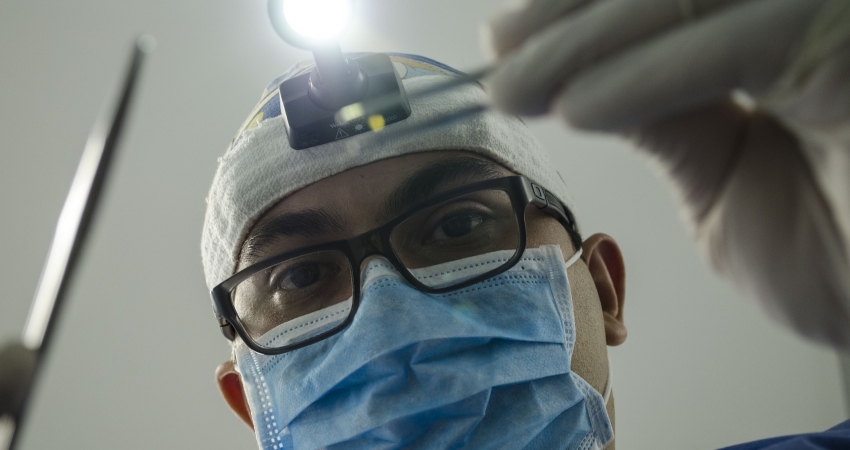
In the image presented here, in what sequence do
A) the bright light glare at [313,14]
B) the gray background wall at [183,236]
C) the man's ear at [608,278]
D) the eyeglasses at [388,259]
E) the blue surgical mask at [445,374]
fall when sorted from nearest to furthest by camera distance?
the bright light glare at [313,14], the blue surgical mask at [445,374], the eyeglasses at [388,259], the man's ear at [608,278], the gray background wall at [183,236]

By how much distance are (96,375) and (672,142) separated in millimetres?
1752

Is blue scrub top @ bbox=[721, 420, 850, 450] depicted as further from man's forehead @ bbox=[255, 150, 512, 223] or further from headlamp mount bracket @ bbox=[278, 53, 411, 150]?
headlamp mount bracket @ bbox=[278, 53, 411, 150]

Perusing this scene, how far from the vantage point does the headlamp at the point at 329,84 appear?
73 centimetres

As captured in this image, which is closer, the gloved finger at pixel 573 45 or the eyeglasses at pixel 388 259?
the gloved finger at pixel 573 45

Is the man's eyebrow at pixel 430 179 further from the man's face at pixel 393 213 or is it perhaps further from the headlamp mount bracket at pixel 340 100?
the headlamp mount bracket at pixel 340 100

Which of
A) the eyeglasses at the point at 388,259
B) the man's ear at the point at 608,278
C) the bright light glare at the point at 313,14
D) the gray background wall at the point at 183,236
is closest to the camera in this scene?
the bright light glare at the point at 313,14

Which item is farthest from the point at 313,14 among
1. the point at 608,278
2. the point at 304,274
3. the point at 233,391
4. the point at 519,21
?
the point at 233,391

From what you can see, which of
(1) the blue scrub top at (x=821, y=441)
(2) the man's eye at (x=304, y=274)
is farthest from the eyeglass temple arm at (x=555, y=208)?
(1) the blue scrub top at (x=821, y=441)

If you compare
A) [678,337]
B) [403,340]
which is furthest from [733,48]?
[678,337]

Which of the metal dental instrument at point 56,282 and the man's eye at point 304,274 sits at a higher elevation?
the man's eye at point 304,274

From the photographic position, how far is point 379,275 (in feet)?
3.14

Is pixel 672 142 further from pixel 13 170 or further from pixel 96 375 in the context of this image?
pixel 13 170

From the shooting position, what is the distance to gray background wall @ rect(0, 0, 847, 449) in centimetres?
168

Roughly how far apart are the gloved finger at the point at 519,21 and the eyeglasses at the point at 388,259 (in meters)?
0.47
